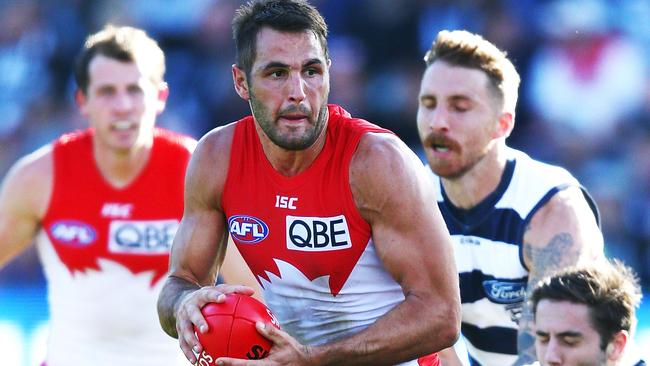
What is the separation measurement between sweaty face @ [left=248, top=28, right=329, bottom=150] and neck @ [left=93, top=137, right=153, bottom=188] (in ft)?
8.42

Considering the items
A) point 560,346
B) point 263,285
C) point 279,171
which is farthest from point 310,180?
point 560,346

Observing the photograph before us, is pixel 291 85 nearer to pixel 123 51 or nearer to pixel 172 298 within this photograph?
pixel 172 298

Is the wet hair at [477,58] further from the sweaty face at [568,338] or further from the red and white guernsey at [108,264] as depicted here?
the red and white guernsey at [108,264]

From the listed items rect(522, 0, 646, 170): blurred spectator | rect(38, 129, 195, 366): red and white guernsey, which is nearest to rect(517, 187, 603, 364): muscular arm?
rect(38, 129, 195, 366): red and white guernsey

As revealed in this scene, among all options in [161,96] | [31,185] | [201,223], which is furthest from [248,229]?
[161,96]

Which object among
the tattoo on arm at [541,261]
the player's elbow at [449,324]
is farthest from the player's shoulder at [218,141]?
the tattoo on arm at [541,261]

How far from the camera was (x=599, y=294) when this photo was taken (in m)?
5.70

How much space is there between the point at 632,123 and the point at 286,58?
26.5ft

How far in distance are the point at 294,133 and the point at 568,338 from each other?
1.57 m

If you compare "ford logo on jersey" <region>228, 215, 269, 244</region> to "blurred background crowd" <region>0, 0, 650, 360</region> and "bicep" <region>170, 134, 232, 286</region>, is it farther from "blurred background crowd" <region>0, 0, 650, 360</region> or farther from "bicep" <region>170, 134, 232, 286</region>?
"blurred background crowd" <region>0, 0, 650, 360</region>

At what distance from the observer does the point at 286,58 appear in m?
5.05

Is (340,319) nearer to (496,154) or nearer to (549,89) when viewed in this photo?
(496,154)

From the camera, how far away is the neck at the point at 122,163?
7.56m

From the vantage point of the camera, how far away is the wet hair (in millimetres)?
6848
